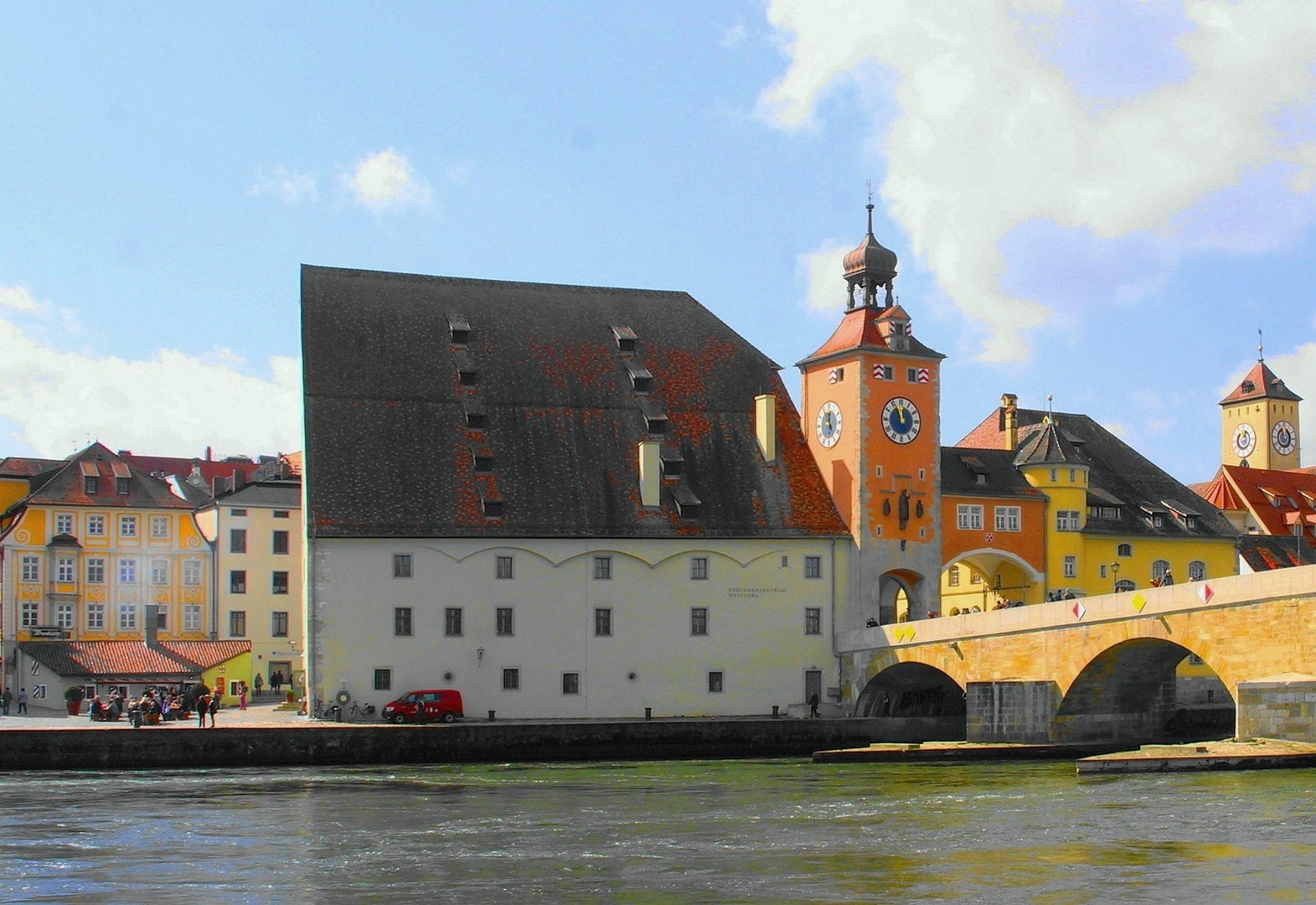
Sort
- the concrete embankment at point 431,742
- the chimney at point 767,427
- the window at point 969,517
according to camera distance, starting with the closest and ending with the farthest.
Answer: the concrete embankment at point 431,742
the chimney at point 767,427
the window at point 969,517

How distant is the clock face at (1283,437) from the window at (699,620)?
78.4 metres

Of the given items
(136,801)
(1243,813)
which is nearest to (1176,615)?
(1243,813)

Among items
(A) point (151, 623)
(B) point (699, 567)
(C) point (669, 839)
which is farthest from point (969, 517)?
(C) point (669, 839)

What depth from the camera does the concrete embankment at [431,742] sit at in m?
43.5

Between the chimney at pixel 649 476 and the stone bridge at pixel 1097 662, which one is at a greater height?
the chimney at pixel 649 476

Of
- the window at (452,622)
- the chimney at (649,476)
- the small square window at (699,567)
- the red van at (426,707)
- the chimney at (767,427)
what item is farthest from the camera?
the chimney at (767,427)

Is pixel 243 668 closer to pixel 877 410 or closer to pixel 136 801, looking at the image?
pixel 877 410

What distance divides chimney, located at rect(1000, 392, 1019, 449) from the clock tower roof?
5766 cm

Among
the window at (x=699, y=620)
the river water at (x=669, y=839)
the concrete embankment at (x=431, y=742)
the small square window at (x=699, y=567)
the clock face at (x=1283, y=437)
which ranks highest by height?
the clock face at (x=1283, y=437)

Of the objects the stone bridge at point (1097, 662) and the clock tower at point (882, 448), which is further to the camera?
the clock tower at point (882, 448)

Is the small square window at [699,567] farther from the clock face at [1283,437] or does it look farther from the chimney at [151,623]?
the clock face at [1283,437]

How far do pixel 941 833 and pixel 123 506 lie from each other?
50.7 meters

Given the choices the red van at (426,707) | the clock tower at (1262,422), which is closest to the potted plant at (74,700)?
the red van at (426,707)

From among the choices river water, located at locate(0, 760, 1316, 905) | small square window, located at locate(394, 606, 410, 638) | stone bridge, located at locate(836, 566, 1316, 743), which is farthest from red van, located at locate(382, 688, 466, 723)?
stone bridge, located at locate(836, 566, 1316, 743)
